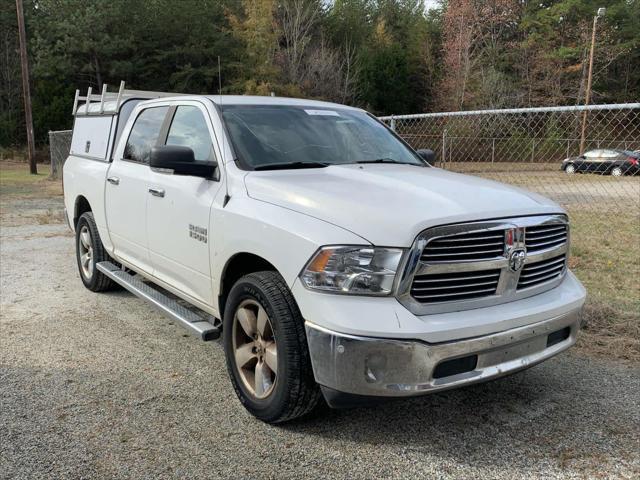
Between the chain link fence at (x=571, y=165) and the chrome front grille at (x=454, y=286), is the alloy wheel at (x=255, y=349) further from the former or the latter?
the chain link fence at (x=571, y=165)

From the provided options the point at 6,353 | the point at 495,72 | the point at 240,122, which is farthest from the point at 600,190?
the point at 495,72

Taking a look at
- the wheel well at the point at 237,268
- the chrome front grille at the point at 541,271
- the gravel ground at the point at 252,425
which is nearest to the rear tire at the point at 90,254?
the gravel ground at the point at 252,425

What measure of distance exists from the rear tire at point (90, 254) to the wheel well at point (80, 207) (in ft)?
0.49

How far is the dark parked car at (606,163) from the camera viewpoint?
10609 millimetres

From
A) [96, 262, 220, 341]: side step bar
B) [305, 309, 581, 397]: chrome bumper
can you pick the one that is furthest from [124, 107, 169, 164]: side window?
[305, 309, 581, 397]: chrome bumper

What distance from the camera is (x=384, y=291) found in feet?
8.99

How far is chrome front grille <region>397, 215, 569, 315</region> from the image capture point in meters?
2.77

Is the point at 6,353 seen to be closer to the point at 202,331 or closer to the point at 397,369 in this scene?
the point at 202,331

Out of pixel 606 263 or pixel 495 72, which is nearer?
pixel 606 263

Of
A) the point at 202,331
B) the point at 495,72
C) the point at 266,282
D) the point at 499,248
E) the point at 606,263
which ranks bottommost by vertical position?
the point at 606,263

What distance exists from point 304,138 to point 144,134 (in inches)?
62.8

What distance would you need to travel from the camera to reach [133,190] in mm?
4699

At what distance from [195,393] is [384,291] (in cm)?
165

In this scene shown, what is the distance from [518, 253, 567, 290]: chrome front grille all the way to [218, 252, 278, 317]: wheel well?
1.40 metres
